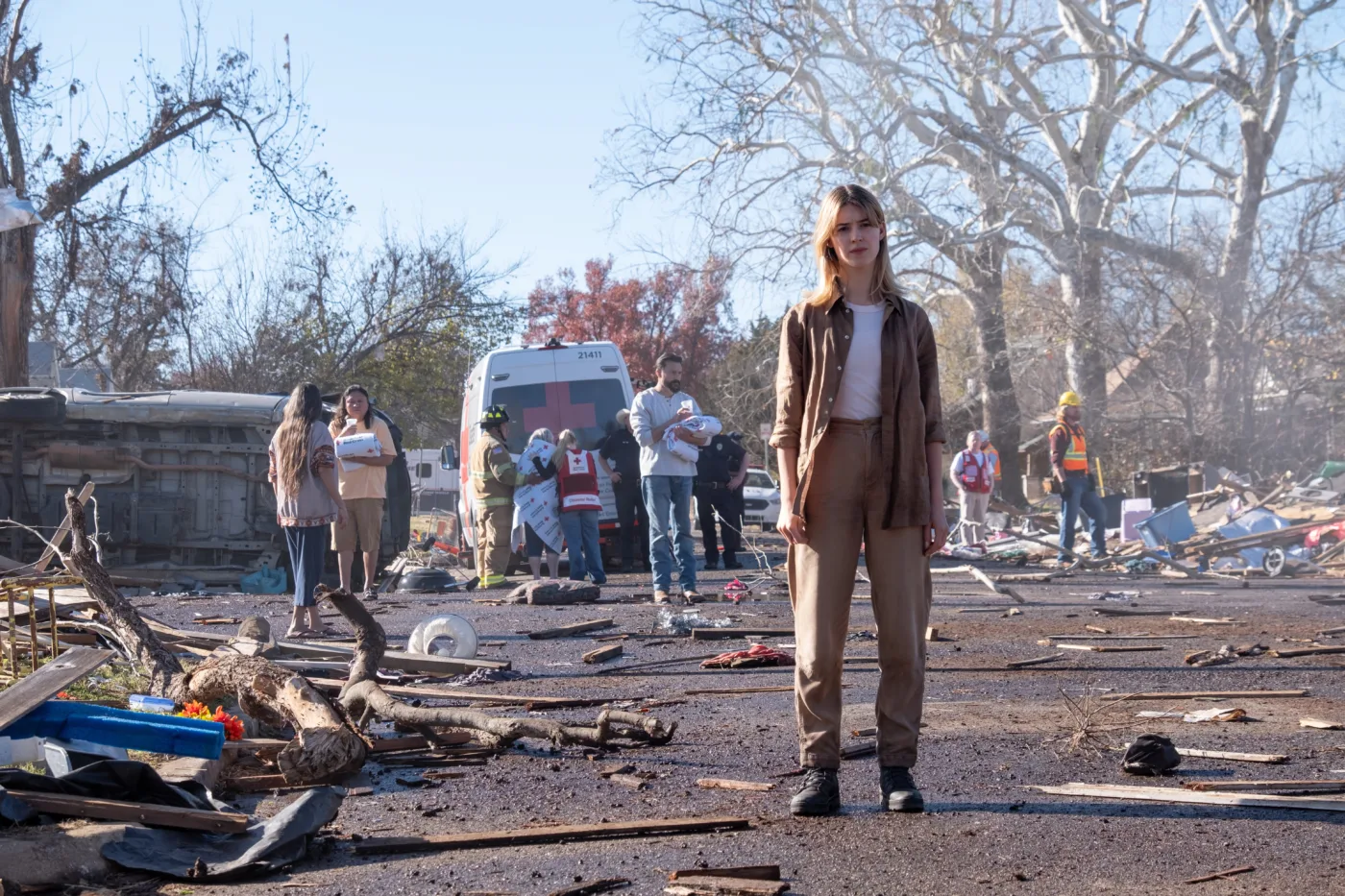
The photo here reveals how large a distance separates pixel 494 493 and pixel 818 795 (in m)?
10.4

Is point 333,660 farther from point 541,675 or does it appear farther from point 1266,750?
point 1266,750

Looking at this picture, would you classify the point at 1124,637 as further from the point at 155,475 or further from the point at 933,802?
the point at 155,475

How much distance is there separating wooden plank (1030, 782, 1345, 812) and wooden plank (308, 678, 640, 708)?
264 cm

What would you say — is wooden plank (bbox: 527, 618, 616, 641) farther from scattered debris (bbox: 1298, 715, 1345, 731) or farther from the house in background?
the house in background

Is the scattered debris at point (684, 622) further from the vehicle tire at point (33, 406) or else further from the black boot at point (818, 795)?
the vehicle tire at point (33, 406)

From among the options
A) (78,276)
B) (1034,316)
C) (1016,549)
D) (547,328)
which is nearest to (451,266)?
(78,276)

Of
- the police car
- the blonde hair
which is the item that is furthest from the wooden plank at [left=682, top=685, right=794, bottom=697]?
the police car

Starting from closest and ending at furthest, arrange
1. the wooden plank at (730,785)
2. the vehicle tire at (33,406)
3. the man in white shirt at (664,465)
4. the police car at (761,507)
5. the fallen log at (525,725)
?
the wooden plank at (730,785), the fallen log at (525,725), the man in white shirt at (664,465), the vehicle tire at (33,406), the police car at (761,507)

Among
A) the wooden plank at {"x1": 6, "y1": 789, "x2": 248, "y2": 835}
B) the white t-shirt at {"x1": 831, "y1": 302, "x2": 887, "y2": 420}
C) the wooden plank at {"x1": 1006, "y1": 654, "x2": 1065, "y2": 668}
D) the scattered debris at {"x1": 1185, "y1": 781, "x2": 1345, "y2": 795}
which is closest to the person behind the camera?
the wooden plank at {"x1": 6, "y1": 789, "x2": 248, "y2": 835}

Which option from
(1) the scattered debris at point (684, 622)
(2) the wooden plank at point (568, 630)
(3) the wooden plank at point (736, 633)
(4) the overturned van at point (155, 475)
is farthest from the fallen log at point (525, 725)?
(4) the overturned van at point (155, 475)

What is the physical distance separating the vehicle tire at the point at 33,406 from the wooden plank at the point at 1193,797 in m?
12.9

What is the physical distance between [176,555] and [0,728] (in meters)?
11.2

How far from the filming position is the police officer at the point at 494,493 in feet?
47.1

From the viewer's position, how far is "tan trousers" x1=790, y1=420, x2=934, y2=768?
4559mm
